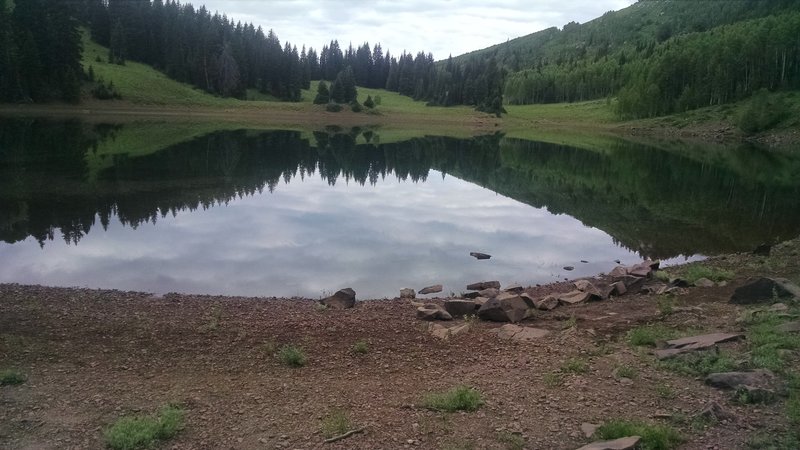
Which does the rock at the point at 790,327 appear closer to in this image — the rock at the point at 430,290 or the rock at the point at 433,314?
the rock at the point at 433,314

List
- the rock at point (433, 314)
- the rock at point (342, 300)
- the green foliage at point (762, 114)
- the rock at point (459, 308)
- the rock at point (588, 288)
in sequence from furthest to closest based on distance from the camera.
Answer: the green foliage at point (762, 114), the rock at point (588, 288), the rock at point (342, 300), the rock at point (459, 308), the rock at point (433, 314)

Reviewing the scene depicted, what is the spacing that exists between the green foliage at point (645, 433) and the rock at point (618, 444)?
14cm

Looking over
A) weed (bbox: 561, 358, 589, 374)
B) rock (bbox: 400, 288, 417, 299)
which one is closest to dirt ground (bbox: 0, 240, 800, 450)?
weed (bbox: 561, 358, 589, 374)

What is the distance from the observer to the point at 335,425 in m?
9.58

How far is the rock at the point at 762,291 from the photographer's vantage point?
16.3 m

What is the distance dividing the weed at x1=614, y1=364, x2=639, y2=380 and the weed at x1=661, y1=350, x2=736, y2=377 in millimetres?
740

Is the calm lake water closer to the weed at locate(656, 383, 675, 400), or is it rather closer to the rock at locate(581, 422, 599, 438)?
the weed at locate(656, 383, 675, 400)

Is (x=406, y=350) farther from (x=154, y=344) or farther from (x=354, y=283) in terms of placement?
(x=354, y=283)

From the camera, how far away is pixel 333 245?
2742 cm

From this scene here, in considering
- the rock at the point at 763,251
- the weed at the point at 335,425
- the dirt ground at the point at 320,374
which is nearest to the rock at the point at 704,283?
the dirt ground at the point at 320,374

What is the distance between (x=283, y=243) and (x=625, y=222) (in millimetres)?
21988

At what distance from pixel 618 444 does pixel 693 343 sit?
18.6 feet

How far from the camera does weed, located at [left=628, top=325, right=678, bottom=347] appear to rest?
536 inches

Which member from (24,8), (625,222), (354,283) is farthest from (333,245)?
(24,8)
